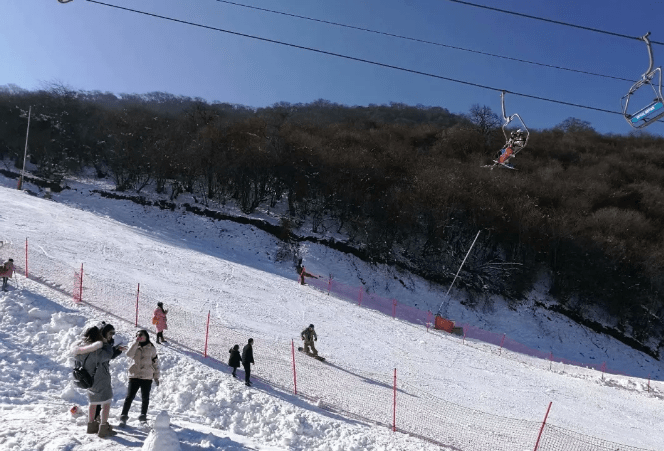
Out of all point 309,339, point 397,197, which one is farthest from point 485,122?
point 309,339

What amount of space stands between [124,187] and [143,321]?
102 ft

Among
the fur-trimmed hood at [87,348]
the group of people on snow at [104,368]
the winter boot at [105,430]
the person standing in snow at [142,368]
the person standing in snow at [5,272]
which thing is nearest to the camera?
the fur-trimmed hood at [87,348]

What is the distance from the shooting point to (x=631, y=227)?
41000mm

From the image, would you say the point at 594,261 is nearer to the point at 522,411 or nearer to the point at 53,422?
the point at 522,411

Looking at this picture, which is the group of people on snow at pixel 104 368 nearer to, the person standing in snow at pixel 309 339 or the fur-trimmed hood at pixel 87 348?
the fur-trimmed hood at pixel 87 348

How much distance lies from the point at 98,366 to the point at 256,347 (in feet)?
25.3

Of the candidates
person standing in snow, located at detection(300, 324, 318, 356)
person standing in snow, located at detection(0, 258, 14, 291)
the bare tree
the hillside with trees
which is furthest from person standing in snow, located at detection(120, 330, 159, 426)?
the bare tree

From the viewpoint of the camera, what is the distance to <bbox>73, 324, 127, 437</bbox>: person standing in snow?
203 inches

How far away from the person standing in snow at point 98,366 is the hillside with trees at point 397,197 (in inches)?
1136

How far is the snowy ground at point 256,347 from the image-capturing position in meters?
7.11

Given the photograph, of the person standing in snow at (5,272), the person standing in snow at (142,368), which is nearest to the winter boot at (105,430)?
the person standing in snow at (142,368)

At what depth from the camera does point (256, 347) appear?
41.6 feet

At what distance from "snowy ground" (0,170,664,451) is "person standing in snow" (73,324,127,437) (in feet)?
0.64

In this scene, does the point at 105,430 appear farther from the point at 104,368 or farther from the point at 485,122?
the point at 485,122
